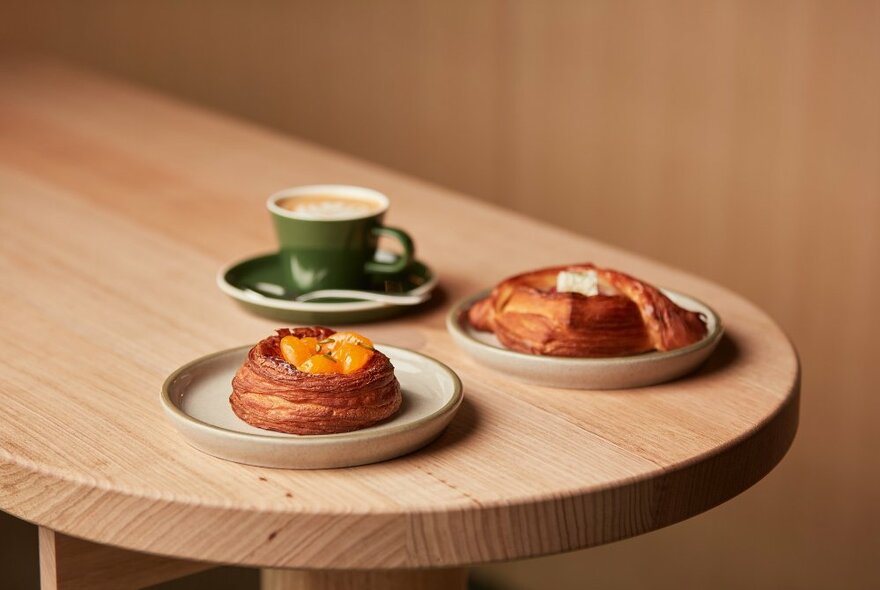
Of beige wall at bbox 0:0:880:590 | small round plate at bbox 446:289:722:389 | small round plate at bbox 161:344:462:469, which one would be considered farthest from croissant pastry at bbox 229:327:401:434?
beige wall at bbox 0:0:880:590

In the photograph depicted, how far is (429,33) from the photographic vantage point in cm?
325

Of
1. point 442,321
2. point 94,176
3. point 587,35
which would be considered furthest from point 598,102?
point 442,321

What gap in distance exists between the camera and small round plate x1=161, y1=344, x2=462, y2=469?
856mm

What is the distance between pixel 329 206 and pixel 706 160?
4.86 ft

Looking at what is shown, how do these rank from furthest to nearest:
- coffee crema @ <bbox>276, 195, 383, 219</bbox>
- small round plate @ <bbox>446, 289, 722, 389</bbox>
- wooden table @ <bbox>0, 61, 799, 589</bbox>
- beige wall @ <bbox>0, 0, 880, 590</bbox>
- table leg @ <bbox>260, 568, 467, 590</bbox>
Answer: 1. beige wall @ <bbox>0, 0, 880, 590</bbox>
2. coffee crema @ <bbox>276, 195, 383, 219</bbox>
3. table leg @ <bbox>260, 568, 467, 590</bbox>
4. small round plate @ <bbox>446, 289, 722, 389</bbox>
5. wooden table @ <bbox>0, 61, 799, 589</bbox>

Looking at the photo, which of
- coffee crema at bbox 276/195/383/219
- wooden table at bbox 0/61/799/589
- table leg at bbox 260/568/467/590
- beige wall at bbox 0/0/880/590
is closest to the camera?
wooden table at bbox 0/61/799/589

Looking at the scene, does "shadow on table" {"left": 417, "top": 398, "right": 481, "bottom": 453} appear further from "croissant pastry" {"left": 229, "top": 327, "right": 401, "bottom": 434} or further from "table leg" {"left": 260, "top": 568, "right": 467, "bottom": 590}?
"table leg" {"left": 260, "top": 568, "right": 467, "bottom": 590}

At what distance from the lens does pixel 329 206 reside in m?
1.27

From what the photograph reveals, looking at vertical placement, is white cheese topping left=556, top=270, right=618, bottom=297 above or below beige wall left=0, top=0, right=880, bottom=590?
above

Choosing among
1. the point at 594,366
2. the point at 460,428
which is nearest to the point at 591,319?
the point at 594,366

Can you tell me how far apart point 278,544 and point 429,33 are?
2.57m

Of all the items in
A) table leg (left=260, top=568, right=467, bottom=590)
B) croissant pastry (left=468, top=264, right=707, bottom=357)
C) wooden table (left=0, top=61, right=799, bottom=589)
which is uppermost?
croissant pastry (left=468, top=264, right=707, bottom=357)

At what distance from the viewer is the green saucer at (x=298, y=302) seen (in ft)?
3.81

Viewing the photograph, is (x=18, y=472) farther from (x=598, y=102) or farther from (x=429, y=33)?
(x=429, y=33)
